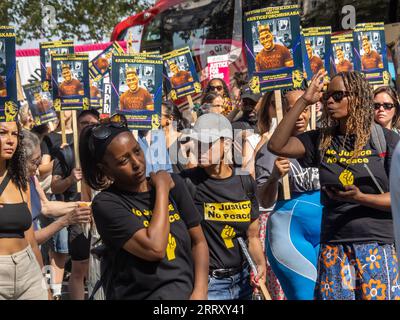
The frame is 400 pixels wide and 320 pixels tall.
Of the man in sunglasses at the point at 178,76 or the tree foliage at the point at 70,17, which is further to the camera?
the tree foliage at the point at 70,17

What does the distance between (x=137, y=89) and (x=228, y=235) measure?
3.73 meters

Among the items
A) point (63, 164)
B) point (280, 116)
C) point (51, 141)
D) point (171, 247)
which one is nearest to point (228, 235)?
point (280, 116)

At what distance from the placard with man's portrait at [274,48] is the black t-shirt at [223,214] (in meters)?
1.70

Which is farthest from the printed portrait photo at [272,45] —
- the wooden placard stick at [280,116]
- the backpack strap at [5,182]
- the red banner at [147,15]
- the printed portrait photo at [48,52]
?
the red banner at [147,15]

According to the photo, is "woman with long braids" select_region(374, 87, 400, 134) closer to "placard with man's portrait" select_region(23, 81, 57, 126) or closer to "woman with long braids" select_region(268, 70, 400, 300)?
"woman with long braids" select_region(268, 70, 400, 300)

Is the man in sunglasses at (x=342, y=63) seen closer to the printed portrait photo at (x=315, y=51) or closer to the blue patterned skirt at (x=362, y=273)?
the printed portrait photo at (x=315, y=51)

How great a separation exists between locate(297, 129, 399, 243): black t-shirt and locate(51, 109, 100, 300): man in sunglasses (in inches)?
127

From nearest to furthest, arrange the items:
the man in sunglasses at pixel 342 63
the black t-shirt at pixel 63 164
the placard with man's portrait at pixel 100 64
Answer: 1. the black t-shirt at pixel 63 164
2. the man in sunglasses at pixel 342 63
3. the placard with man's portrait at pixel 100 64

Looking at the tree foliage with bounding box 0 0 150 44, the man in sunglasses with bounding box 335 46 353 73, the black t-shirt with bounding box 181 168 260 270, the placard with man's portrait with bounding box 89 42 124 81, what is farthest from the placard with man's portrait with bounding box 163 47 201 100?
the tree foliage with bounding box 0 0 150 44

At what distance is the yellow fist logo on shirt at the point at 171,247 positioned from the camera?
13.3 ft

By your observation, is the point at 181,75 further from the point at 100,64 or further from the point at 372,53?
the point at 372,53

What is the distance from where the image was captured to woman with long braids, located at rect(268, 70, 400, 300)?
494 centimetres
